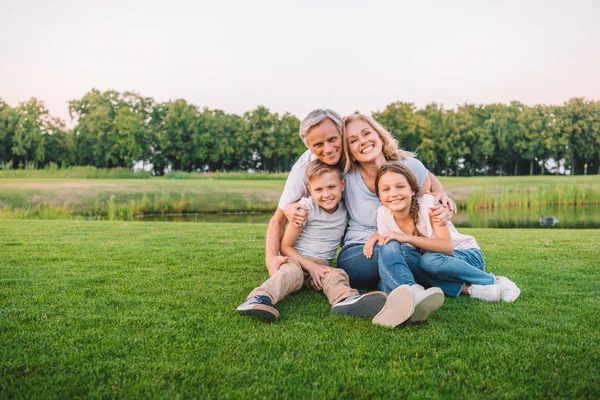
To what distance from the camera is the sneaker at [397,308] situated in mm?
2760

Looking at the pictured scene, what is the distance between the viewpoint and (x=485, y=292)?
353 cm

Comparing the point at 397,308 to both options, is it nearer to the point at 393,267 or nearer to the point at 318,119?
the point at 393,267

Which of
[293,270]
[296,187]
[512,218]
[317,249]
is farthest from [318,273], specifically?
[512,218]

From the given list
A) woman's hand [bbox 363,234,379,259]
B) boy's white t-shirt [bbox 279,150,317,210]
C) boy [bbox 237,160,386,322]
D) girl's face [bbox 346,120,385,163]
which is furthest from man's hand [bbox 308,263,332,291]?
girl's face [bbox 346,120,385,163]

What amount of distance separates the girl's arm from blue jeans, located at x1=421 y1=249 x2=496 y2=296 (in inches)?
2.1

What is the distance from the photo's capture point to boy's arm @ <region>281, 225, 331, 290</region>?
3.67m

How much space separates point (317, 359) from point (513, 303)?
1.83 metres

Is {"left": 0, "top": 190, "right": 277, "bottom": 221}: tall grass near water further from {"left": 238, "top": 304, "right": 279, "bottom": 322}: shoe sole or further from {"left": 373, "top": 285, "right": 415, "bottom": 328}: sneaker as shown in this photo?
{"left": 373, "top": 285, "right": 415, "bottom": 328}: sneaker

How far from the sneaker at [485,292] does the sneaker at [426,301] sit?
874 mm

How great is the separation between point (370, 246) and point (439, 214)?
560mm

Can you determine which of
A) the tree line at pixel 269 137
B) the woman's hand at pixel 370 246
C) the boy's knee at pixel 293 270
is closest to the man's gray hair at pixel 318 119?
the woman's hand at pixel 370 246

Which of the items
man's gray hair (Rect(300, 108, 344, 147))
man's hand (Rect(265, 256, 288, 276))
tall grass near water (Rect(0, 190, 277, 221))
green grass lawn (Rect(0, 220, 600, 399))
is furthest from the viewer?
tall grass near water (Rect(0, 190, 277, 221))

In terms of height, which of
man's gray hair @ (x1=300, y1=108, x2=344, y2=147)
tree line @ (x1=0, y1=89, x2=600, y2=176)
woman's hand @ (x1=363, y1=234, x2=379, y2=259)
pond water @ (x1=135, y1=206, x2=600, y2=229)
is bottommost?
pond water @ (x1=135, y1=206, x2=600, y2=229)

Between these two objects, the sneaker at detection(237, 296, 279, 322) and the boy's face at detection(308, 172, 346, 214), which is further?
the boy's face at detection(308, 172, 346, 214)
